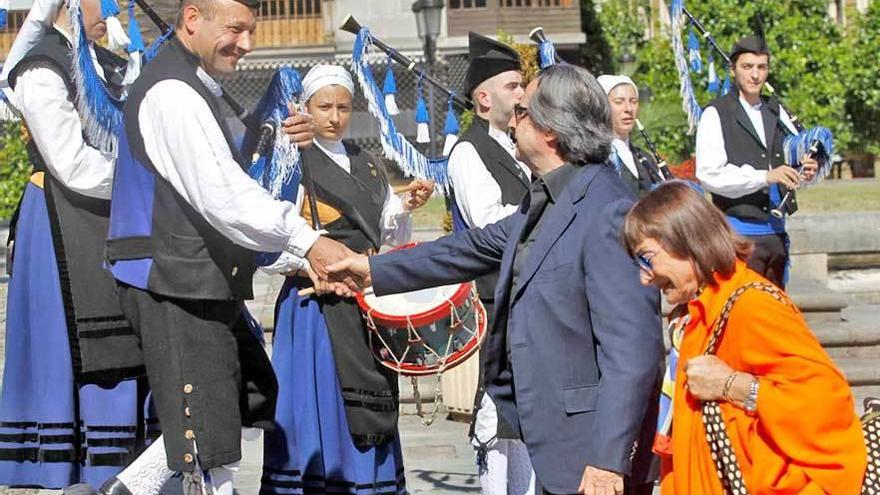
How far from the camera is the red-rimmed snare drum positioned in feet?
19.0

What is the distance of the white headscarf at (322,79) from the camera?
20.2 feet

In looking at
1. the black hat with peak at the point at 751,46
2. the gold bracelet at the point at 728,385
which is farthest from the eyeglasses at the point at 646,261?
the black hat with peak at the point at 751,46

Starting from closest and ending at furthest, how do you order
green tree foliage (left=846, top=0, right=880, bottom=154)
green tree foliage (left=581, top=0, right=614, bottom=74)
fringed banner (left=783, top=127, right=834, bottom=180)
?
fringed banner (left=783, top=127, right=834, bottom=180) → green tree foliage (left=846, top=0, right=880, bottom=154) → green tree foliage (left=581, top=0, right=614, bottom=74)

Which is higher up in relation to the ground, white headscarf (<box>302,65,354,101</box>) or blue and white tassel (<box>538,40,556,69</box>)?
blue and white tassel (<box>538,40,556,69</box>)

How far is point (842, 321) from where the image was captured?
967 cm

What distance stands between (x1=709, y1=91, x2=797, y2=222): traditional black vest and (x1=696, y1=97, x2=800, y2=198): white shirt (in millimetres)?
29

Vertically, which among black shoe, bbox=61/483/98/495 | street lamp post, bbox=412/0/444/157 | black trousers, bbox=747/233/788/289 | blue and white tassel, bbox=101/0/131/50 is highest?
street lamp post, bbox=412/0/444/157

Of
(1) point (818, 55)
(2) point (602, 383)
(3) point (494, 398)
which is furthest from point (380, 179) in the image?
(1) point (818, 55)

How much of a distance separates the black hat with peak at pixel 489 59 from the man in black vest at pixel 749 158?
2.37m

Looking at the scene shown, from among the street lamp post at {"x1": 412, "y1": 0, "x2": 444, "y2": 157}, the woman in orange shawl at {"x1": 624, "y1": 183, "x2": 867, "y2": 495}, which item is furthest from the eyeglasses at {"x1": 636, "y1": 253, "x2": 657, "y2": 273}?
the street lamp post at {"x1": 412, "y1": 0, "x2": 444, "y2": 157}

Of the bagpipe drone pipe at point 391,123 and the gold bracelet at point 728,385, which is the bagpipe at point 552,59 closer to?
the bagpipe drone pipe at point 391,123

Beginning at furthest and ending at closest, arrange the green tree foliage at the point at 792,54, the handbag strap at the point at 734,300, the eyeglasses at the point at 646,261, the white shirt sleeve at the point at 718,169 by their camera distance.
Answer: the green tree foliage at the point at 792,54 → the white shirt sleeve at the point at 718,169 → the eyeglasses at the point at 646,261 → the handbag strap at the point at 734,300

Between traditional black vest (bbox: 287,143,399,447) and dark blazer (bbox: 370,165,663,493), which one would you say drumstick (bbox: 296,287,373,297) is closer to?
traditional black vest (bbox: 287,143,399,447)

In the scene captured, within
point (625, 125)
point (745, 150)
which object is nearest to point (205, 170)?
point (625, 125)
